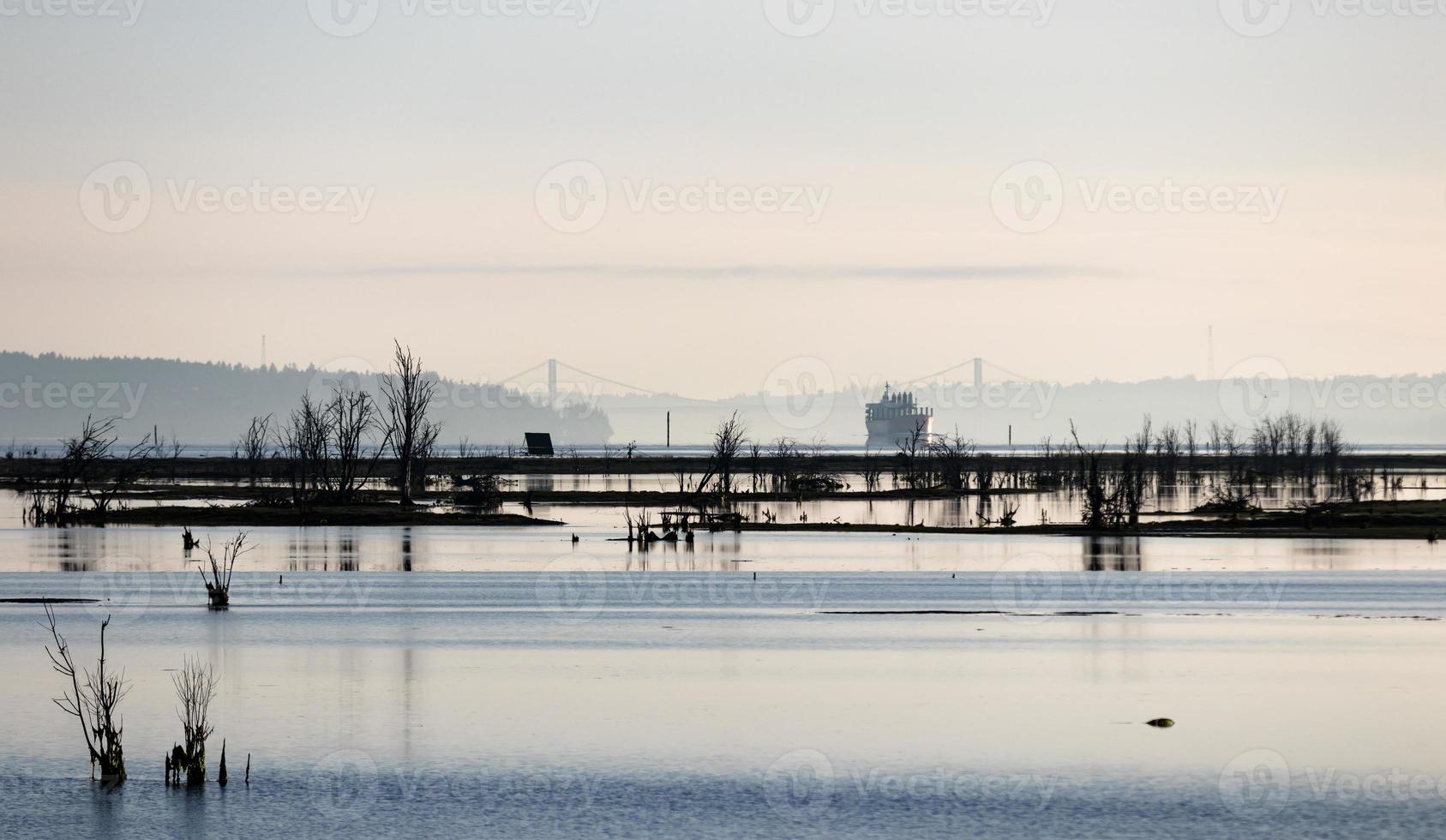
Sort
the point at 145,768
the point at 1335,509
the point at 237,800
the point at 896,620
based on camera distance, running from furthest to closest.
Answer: the point at 1335,509 < the point at 896,620 < the point at 145,768 < the point at 237,800

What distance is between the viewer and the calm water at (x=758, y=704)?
1471 cm

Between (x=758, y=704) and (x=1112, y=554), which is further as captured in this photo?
(x=1112, y=554)

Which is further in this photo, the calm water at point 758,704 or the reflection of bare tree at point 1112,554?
the reflection of bare tree at point 1112,554

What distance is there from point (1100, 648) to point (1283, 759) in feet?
26.8

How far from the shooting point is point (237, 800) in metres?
14.9

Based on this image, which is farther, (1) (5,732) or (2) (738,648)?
(2) (738,648)

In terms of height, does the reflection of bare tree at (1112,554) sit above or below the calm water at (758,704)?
above

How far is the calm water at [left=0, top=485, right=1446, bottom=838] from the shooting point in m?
14.7

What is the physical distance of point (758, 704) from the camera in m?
20.1

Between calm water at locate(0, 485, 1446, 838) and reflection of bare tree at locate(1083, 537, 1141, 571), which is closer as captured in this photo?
calm water at locate(0, 485, 1446, 838)

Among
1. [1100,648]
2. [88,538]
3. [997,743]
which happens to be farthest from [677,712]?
[88,538]

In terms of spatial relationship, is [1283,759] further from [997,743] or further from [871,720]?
[871,720]

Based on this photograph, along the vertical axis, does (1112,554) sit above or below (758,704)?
above

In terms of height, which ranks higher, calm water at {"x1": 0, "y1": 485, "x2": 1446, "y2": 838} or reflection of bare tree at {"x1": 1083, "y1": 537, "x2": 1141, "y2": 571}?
reflection of bare tree at {"x1": 1083, "y1": 537, "x2": 1141, "y2": 571}
